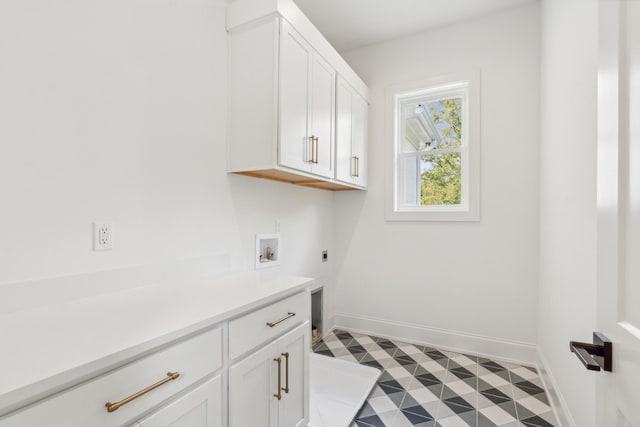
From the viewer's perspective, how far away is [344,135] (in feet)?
8.17

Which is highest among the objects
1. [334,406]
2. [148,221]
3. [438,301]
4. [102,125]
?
[102,125]

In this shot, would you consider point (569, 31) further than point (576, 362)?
Yes

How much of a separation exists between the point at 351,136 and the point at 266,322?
1.81 meters

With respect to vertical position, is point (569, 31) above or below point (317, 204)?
above

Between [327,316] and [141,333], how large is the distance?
7.67ft

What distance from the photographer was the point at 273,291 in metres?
1.33

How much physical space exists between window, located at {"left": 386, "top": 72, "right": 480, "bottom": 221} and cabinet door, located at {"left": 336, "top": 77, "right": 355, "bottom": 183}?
53 cm

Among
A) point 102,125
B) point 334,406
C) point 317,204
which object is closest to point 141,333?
point 102,125

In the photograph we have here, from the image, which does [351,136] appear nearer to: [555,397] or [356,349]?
[356,349]

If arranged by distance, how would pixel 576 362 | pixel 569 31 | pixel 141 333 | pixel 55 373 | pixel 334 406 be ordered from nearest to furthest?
pixel 55 373
pixel 141 333
pixel 576 362
pixel 569 31
pixel 334 406

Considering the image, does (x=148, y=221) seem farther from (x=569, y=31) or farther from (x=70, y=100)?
(x=569, y=31)

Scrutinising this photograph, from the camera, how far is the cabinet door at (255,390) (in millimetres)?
1087

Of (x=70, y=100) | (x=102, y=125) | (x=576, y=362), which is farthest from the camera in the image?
(x=576, y=362)

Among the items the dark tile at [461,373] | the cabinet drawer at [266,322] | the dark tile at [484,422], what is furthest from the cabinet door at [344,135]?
the dark tile at [484,422]
